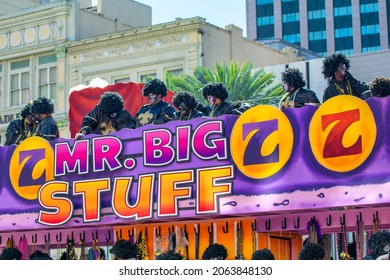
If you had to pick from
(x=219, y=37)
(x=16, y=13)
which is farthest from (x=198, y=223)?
(x=16, y=13)

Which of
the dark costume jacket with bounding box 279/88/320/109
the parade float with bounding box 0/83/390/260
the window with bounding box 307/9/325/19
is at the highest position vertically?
the window with bounding box 307/9/325/19

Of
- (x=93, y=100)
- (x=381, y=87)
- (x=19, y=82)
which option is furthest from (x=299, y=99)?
(x=19, y=82)

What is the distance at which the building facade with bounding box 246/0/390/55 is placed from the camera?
293 ft

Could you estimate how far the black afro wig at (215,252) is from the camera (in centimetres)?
1136

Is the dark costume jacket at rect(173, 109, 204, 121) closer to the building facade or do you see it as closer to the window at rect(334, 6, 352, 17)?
the building facade

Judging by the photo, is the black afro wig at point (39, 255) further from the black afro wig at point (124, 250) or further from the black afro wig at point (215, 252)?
the black afro wig at point (215, 252)

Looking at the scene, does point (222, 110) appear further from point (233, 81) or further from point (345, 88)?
point (233, 81)

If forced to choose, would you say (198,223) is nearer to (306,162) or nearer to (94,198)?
(94,198)

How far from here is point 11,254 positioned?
13258 millimetres

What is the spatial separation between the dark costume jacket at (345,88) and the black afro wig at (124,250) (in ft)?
11.4

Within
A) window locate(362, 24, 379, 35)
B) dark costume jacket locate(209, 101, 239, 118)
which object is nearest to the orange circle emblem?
dark costume jacket locate(209, 101, 239, 118)

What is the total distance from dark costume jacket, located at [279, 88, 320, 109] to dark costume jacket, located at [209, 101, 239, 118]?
758mm

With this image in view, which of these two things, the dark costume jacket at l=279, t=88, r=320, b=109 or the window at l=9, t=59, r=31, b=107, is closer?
the dark costume jacket at l=279, t=88, r=320, b=109

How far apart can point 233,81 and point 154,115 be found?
18.6 metres
